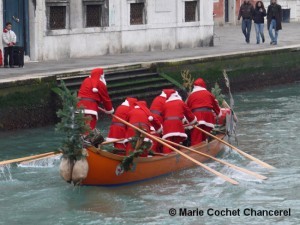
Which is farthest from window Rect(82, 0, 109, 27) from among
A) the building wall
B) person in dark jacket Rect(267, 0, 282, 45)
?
person in dark jacket Rect(267, 0, 282, 45)

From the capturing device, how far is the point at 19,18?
24625 mm

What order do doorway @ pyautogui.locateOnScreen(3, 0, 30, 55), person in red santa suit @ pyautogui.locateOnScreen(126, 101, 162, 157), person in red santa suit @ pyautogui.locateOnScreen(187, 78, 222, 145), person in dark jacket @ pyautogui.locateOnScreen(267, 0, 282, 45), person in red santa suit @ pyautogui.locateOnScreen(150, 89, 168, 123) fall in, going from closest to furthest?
person in red santa suit @ pyautogui.locateOnScreen(126, 101, 162, 157) → person in red santa suit @ pyautogui.locateOnScreen(150, 89, 168, 123) → person in red santa suit @ pyautogui.locateOnScreen(187, 78, 222, 145) → doorway @ pyautogui.locateOnScreen(3, 0, 30, 55) → person in dark jacket @ pyautogui.locateOnScreen(267, 0, 282, 45)

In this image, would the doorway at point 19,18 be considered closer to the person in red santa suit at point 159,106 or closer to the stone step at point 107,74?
the stone step at point 107,74

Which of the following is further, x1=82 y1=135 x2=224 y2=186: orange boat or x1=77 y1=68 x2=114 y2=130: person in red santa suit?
x1=77 y1=68 x2=114 y2=130: person in red santa suit

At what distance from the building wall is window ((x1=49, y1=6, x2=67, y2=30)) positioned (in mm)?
146

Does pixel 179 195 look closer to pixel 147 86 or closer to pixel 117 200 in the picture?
pixel 117 200

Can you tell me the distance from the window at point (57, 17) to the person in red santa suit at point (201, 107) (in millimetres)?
7664

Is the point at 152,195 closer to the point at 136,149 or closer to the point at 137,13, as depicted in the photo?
the point at 136,149

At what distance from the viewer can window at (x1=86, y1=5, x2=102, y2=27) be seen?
26.0m

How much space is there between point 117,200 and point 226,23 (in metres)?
23.3

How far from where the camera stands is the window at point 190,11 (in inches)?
1126

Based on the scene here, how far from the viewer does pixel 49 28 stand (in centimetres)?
2486

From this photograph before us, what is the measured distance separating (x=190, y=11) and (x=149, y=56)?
3.08m
